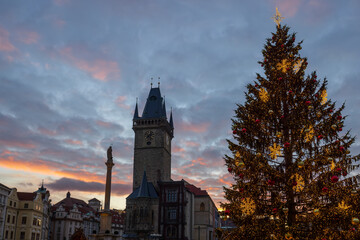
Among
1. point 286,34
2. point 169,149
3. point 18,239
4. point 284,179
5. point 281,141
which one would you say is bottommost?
point 18,239

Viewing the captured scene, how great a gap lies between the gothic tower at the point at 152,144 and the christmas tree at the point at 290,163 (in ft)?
214

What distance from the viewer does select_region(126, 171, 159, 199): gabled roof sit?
75.2 meters

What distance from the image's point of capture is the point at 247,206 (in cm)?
1664

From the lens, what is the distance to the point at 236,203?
1700 centimetres

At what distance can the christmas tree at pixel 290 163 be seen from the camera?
49.9 feet

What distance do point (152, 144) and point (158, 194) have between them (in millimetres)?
12852

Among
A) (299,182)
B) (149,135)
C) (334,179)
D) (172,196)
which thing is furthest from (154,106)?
(334,179)

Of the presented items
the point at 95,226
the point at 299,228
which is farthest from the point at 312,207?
the point at 95,226

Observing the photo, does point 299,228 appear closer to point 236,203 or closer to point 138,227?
point 236,203

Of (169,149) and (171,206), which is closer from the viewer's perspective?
(171,206)

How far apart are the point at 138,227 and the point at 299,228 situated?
60.8m

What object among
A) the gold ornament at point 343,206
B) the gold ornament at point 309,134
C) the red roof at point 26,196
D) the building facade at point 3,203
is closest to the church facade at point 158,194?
the red roof at point 26,196

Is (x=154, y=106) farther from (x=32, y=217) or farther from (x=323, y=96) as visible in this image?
(x=323, y=96)

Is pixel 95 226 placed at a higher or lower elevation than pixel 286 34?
lower
